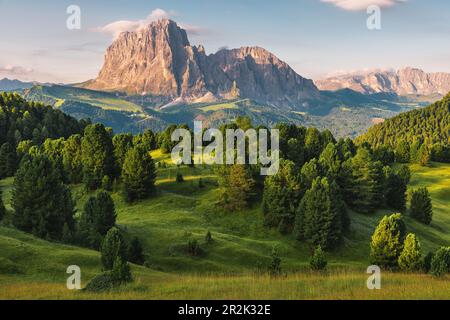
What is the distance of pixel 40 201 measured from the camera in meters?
56.9

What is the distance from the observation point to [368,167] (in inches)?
3873

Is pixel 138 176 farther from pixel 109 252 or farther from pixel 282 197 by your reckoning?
pixel 109 252

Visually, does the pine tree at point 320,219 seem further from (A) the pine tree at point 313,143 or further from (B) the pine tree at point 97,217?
(A) the pine tree at point 313,143

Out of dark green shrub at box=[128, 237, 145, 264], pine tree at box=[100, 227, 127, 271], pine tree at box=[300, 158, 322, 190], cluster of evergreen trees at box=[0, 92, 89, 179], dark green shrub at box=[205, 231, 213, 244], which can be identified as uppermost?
cluster of evergreen trees at box=[0, 92, 89, 179]

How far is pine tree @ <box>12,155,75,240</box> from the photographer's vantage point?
55625mm

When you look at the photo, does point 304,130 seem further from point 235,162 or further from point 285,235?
point 285,235

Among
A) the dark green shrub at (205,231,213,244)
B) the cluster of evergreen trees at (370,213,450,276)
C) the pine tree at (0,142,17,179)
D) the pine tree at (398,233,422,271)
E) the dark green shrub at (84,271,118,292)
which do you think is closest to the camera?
the dark green shrub at (84,271,118,292)

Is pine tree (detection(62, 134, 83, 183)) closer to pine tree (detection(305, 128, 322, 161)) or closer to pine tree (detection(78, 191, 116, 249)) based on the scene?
pine tree (detection(78, 191, 116, 249))

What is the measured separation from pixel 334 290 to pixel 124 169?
245 ft

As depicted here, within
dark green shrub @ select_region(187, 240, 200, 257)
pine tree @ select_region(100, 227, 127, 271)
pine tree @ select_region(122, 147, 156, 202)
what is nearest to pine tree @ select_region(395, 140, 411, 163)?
pine tree @ select_region(122, 147, 156, 202)

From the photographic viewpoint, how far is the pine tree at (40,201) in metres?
55.6

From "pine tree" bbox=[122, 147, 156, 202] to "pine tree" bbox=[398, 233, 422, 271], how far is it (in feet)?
184
